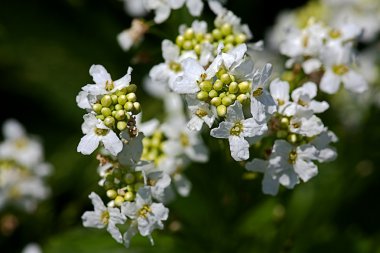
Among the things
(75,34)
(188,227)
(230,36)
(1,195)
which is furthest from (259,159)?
(75,34)

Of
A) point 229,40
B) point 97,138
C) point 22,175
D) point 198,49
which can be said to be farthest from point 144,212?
point 22,175

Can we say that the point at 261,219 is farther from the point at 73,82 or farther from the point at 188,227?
the point at 73,82

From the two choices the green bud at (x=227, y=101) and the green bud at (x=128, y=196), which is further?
the green bud at (x=128, y=196)

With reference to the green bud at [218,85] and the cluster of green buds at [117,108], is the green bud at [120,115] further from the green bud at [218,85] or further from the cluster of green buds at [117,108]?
the green bud at [218,85]

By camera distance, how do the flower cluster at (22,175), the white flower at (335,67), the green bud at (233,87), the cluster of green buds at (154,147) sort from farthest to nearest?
the flower cluster at (22,175)
the cluster of green buds at (154,147)
the white flower at (335,67)
the green bud at (233,87)

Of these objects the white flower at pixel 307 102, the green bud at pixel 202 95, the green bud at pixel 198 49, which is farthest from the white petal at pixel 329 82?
the green bud at pixel 202 95

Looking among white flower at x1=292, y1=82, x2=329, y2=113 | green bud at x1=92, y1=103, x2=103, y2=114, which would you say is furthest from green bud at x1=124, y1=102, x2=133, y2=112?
white flower at x1=292, y1=82, x2=329, y2=113
